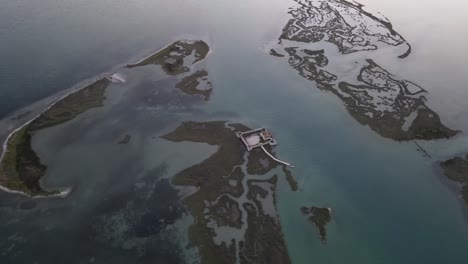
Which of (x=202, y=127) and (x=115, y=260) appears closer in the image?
(x=115, y=260)

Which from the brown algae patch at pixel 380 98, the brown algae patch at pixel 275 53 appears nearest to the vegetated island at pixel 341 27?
the brown algae patch at pixel 275 53

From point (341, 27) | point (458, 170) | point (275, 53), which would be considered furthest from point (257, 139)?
point (341, 27)

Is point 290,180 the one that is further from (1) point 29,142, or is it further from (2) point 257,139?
(1) point 29,142

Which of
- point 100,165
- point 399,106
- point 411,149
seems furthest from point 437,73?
point 100,165

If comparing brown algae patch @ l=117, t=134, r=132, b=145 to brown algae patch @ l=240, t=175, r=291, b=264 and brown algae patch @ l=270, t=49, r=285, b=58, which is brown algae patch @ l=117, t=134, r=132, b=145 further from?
brown algae patch @ l=270, t=49, r=285, b=58

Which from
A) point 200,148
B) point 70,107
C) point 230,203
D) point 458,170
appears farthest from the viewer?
point 70,107

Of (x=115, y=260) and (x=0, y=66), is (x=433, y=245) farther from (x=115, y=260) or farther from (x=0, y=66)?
(x=0, y=66)
